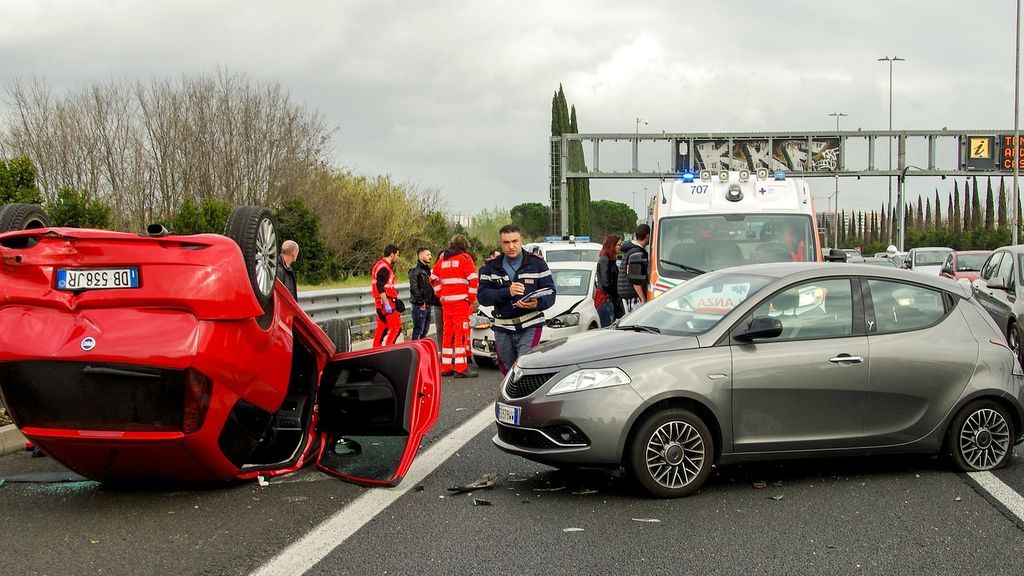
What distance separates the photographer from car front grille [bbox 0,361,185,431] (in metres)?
5.62

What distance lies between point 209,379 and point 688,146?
44.3 m

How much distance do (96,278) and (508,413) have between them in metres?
2.68

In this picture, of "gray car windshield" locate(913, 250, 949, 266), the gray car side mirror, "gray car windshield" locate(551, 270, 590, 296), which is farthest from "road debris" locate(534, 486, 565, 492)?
"gray car windshield" locate(913, 250, 949, 266)

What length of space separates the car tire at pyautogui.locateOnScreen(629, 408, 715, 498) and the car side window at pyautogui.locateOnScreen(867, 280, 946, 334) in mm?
1528

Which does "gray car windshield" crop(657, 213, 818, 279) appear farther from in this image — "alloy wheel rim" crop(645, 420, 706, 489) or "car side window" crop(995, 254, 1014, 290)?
"alloy wheel rim" crop(645, 420, 706, 489)

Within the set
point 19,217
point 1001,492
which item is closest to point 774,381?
point 1001,492

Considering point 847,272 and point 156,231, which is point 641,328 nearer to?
point 847,272

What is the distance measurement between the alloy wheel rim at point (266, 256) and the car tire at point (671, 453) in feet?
7.95

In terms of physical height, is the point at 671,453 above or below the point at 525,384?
below

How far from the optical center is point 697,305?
23.9 ft

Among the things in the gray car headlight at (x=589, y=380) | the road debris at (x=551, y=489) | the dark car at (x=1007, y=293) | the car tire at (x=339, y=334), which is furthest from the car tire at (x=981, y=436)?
the dark car at (x=1007, y=293)

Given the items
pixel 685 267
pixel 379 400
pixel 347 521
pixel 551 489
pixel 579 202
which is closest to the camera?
pixel 347 521

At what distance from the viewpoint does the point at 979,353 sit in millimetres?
7164

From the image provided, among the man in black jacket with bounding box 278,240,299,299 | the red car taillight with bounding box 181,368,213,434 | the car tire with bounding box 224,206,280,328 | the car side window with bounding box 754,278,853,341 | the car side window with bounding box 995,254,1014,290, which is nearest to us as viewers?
the red car taillight with bounding box 181,368,213,434
